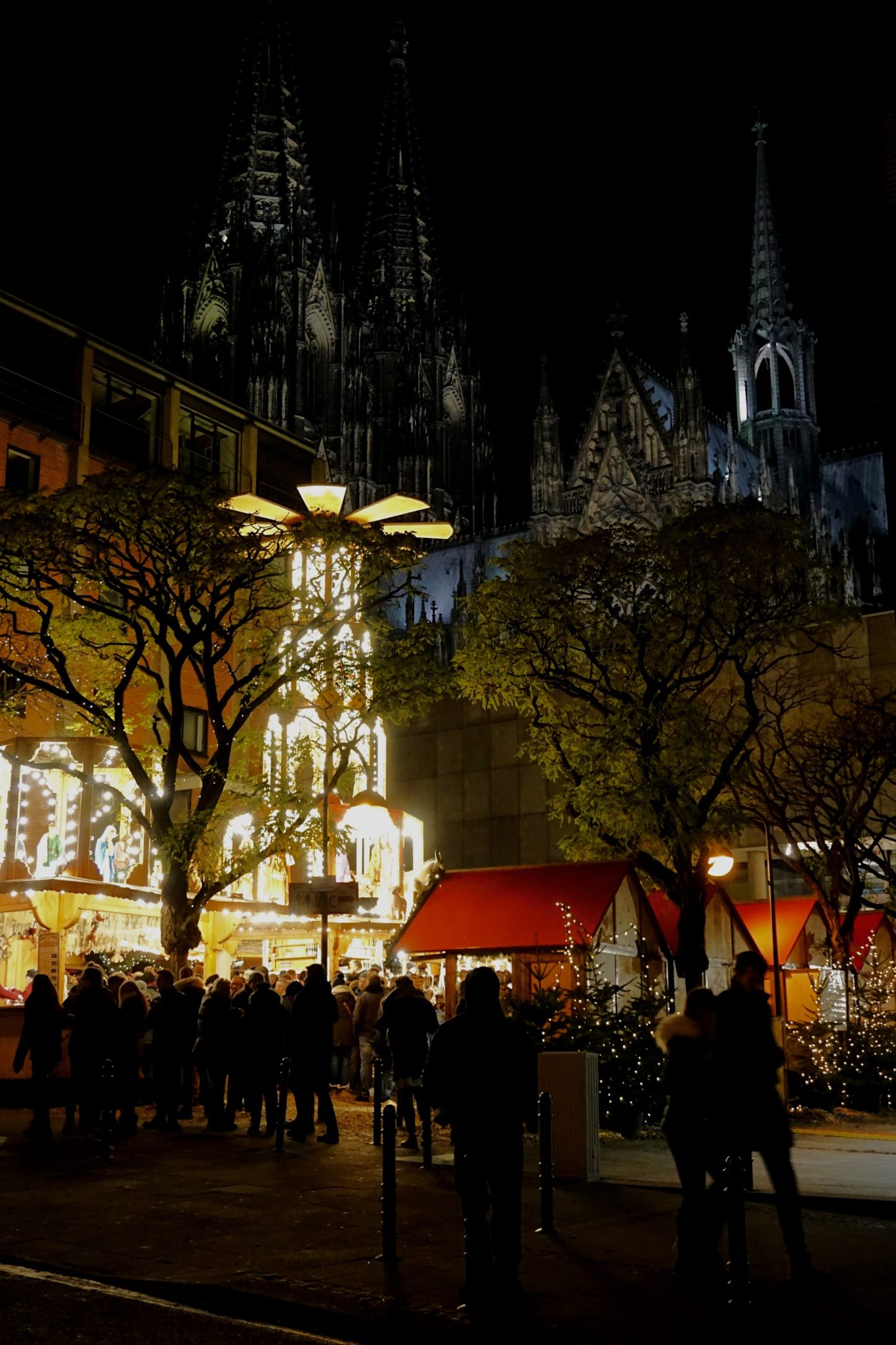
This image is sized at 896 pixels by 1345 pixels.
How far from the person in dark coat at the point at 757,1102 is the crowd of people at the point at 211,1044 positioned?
547 cm

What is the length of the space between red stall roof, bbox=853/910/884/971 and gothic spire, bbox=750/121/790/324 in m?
56.8

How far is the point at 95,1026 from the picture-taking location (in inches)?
543

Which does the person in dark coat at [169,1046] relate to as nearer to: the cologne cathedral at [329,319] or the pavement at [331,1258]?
the pavement at [331,1258]

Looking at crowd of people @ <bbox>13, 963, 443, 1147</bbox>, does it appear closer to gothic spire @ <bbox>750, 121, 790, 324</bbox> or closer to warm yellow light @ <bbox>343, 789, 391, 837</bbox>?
warm yellow light @ <bbox>343, 789, 391, 837</bbox>

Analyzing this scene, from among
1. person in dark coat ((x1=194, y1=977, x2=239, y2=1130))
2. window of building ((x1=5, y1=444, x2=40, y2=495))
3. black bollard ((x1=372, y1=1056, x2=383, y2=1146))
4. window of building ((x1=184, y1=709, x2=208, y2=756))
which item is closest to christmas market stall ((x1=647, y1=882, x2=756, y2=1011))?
black bollard ((x1=372, y1=1056, x2=383, y2=1146))

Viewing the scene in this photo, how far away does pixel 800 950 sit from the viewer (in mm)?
27156

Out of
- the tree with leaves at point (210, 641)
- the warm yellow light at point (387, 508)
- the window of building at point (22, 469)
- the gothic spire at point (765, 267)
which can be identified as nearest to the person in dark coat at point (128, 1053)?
the tree with leaves at point (210, 641)

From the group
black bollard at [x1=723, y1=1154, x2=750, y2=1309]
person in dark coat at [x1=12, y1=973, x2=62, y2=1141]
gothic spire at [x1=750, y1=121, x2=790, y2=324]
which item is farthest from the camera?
gothic spire at [x1=750, y1=121, x2=790, y2=324]

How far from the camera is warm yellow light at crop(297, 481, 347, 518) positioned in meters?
19.7

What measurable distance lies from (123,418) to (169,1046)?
78.6 ft

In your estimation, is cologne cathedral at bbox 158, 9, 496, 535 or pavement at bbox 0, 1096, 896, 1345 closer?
pavement at bbox 0, 1096, 896, 1345

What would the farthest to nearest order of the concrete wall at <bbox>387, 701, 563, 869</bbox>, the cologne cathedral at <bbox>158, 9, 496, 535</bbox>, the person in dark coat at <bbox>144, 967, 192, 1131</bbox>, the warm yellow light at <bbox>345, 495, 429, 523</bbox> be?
the cologne cathedral at <bbox>158, 9, 496, 535</bbox> → the concrete wall at <bbox>387, 701, 563, 869</bbox> → the warm yellow light at <bbox>345, 495, 429, 523</bbox> → the person in dark coat at <bbox>144, 967, 192, 1131</bbox>

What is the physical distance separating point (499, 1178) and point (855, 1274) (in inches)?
94.7

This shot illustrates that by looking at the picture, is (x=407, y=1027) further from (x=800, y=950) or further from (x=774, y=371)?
(x=774, y=371)
